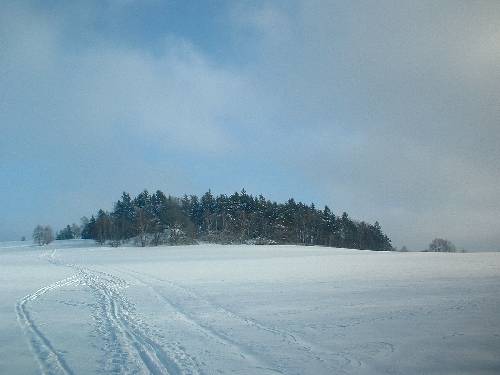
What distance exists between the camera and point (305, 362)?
8695 millimetres

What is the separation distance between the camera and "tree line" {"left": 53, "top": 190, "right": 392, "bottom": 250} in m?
94.6

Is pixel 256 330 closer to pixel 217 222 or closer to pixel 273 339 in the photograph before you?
pixel 273 339

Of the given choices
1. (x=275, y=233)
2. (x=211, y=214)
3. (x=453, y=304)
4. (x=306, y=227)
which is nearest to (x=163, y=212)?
(x=211, y=214)

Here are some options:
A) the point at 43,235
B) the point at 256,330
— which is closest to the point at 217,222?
the point at 43,235

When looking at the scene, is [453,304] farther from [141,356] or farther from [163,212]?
[163,212]

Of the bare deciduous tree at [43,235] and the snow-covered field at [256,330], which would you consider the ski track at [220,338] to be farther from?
the bare deciduous tree at [43,235]

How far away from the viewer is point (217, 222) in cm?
10225

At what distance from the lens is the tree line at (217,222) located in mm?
94625

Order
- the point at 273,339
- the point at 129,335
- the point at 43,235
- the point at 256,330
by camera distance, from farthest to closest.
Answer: the point at 43,235 → the point at 256,330 → the point at 129,335 → the point at 273,339

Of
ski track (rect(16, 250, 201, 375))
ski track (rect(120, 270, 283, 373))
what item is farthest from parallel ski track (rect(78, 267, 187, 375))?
ski track (rect(120, 270, 283, 373))

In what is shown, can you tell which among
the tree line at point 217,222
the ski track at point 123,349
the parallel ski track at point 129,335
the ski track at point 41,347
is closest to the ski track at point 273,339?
the ski track at point 123,349

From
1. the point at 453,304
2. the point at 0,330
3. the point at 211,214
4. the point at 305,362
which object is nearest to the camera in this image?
the point at 305,362

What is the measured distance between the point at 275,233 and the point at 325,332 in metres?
88.3

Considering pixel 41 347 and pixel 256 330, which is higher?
pixel 256 330
